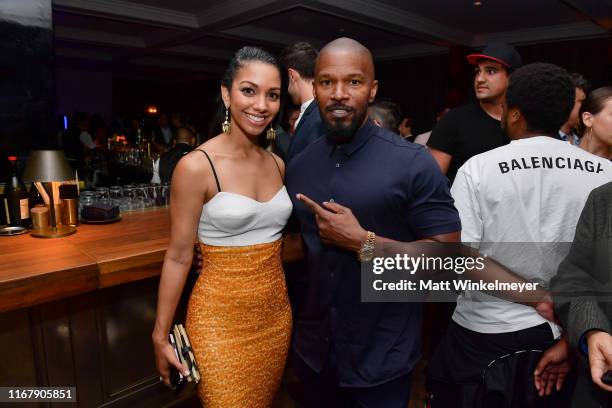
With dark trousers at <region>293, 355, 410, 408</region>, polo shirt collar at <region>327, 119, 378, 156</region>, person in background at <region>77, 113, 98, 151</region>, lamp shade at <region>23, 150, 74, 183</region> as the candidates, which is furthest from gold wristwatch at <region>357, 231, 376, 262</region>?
person in background at <region>77, 113, 98, 151</region>

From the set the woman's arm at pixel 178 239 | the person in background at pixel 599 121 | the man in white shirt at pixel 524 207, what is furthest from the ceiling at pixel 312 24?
the woman's arm at pixel 178 239

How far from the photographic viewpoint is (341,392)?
5.19ft

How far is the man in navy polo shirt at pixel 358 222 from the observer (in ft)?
4.62

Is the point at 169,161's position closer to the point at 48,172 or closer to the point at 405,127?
the point at 48,172

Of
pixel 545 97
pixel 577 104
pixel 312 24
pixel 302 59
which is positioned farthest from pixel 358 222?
pixel 312 24

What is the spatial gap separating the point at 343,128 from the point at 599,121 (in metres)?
2.02

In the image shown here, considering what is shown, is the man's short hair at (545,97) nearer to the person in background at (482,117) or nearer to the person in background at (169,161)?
the person in background at (482,117)

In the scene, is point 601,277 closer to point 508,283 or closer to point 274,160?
point 508,283

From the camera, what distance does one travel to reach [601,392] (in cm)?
125

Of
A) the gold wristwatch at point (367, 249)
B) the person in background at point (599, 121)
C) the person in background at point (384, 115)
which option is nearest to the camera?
the gold wristwatch at point (367, 249)

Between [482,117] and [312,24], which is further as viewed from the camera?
[312,24]

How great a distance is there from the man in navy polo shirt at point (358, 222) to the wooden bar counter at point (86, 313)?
916 millimetres

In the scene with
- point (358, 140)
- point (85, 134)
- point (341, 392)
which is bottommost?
point (341, 392)

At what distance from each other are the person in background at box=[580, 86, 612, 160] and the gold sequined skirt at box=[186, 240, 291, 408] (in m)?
2.19
